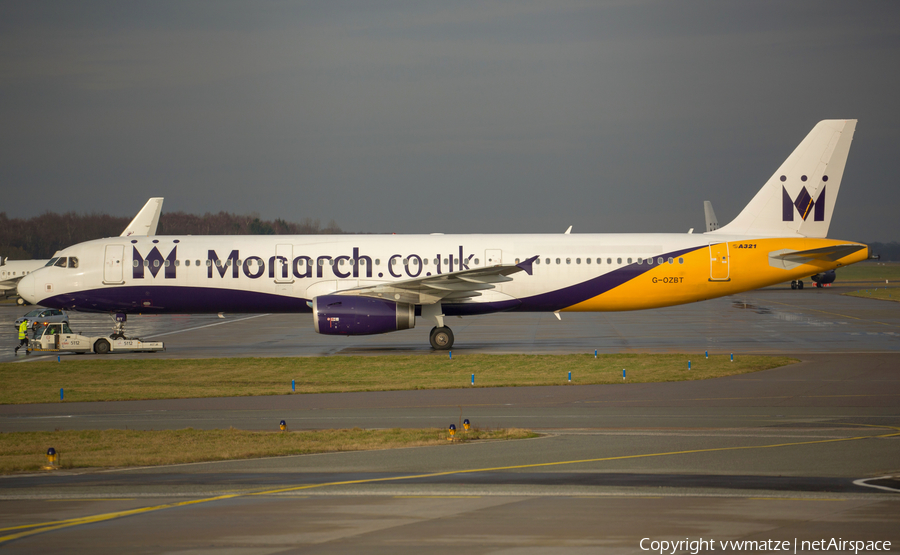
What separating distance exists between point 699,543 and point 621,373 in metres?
15.4

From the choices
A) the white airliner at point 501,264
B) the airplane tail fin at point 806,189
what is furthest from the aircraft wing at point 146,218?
the airplane tail fin at point 806,189

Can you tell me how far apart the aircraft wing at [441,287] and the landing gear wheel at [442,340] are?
1257mm

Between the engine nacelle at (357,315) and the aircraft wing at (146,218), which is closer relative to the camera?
Result: the engine nacelle at (357,315)

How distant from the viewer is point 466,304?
102 ft

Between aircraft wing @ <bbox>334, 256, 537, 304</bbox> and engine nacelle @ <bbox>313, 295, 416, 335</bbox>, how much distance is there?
577 mm

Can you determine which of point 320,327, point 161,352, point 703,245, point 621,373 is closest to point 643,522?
point 621,373

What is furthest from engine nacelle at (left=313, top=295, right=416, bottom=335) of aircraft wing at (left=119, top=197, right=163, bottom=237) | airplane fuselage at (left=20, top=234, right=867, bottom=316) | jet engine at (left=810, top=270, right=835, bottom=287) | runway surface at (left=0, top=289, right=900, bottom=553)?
jet engine at (left=810, top=270, right=835, bottom=287)

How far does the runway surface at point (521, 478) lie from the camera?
9.20m

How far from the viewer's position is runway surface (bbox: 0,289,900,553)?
30.2 feet

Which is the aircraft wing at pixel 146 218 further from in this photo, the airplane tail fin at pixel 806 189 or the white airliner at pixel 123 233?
the airplane tail fin at pixel 806 189

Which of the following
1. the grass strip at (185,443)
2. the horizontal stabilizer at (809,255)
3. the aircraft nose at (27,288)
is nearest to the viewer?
the grass strip at (185,443)

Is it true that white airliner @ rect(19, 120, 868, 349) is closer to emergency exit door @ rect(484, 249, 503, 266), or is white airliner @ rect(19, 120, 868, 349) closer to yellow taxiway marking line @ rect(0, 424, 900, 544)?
emergency exit door @ rect(484, 249, 503, 266)

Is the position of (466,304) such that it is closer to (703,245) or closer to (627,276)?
(627,276)

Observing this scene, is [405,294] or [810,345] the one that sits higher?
[405,294]
